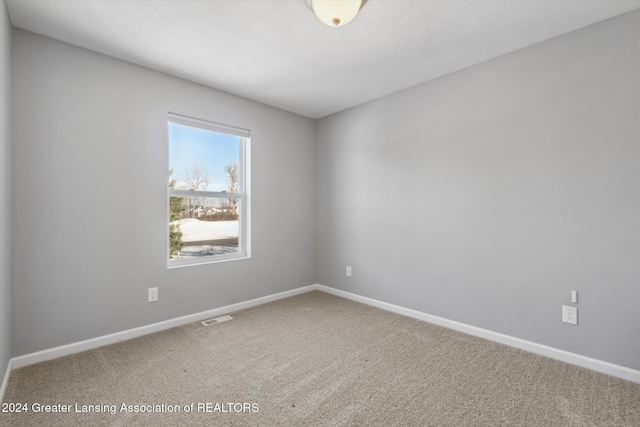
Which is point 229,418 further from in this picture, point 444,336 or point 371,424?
point 444,336

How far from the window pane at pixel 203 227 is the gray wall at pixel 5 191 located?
117 cm

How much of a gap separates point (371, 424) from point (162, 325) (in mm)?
2115

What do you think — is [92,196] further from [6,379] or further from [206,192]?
[6,379]

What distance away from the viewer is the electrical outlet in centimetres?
219

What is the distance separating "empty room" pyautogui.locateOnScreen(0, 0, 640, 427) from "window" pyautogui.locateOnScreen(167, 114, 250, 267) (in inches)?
0.9

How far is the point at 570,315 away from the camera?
2.21m

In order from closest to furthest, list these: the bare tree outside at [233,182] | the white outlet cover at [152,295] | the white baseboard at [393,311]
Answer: the white baseboard at [393,311]
the white outlet cover at [152,295]
the bare tree outside at [233,182]

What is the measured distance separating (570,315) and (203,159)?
11.5 feet

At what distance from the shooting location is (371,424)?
1.59m

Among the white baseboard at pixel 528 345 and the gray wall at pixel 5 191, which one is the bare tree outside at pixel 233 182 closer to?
the gray wall at pixel 5 191

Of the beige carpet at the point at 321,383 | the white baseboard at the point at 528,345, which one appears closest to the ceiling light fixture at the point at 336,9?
the beige carpet at the point at 321,383

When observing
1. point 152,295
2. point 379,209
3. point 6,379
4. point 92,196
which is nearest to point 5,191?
point 92,196

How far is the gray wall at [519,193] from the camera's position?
6.64 ft

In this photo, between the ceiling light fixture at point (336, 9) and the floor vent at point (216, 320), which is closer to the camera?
the ceiling light fixture at point (336, 9)
